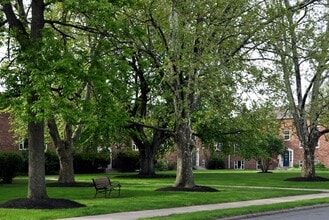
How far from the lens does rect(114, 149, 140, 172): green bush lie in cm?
5686

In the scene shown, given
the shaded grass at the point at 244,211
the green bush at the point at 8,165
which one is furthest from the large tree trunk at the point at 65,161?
the shaded grass at the point at 244,211

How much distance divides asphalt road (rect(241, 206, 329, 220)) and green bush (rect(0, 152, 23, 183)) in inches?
738

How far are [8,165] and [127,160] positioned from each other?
84.8 ft

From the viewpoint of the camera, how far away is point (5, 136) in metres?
49.6

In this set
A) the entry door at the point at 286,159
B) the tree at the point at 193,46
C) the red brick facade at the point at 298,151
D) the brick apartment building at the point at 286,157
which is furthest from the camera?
the entry door at the point at 286,159

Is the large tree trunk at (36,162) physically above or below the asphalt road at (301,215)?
above

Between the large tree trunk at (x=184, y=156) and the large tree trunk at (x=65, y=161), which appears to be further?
the large tree trunk at (x=65, y=161)

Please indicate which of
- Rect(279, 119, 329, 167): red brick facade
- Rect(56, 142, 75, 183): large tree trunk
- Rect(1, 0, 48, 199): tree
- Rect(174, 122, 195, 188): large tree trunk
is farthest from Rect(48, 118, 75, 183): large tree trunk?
Rect(279, 119, 329, 167): red brick facade

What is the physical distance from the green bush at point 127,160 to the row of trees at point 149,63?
18.0 m

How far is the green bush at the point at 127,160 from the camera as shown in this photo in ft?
187

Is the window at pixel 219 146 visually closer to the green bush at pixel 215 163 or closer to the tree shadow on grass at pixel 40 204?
the green bush at pixel 215 163

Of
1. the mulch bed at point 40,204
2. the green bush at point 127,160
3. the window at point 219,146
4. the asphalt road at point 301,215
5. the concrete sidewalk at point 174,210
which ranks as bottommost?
the asphalt road at point 301,215

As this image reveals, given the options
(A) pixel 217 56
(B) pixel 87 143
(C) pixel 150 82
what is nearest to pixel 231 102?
(A) pixel 217 56

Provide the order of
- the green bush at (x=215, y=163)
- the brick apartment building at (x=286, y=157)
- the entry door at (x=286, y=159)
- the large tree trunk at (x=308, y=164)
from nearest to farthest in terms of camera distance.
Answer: the large tree trunk at (x=308, y=164), the brick apartment building at (x=286, y=157), the green bush at (x=215, y=163), the entry door at (x=286, y=159)
